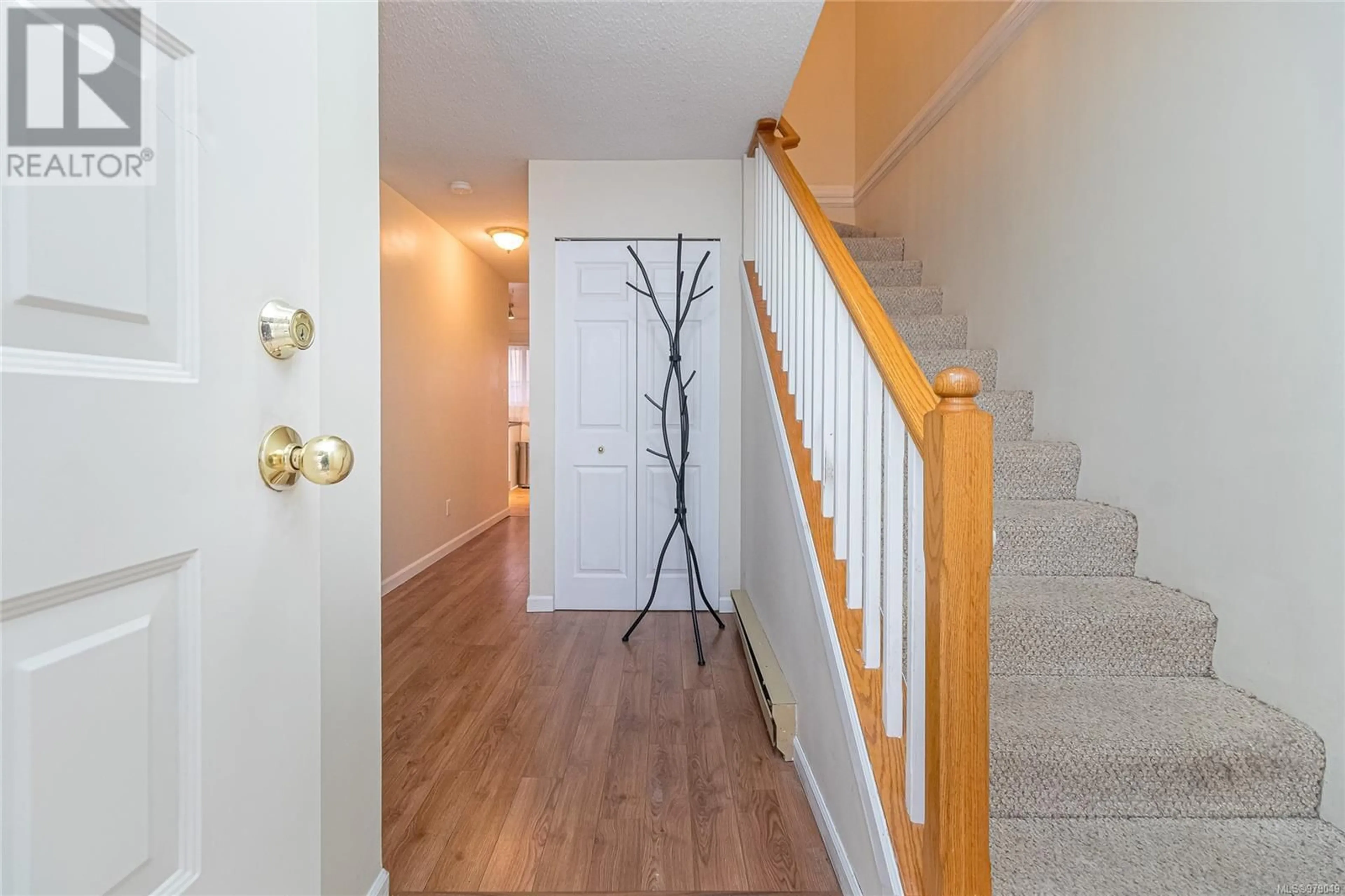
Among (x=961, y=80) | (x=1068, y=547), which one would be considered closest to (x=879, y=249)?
(x=961, y=80)

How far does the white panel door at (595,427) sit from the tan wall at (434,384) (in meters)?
1.14

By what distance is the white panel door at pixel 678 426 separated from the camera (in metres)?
3.40

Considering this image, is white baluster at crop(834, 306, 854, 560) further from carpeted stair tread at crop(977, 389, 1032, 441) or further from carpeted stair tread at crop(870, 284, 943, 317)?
carpeted stair tread at crop(870, 284, 943, 317)

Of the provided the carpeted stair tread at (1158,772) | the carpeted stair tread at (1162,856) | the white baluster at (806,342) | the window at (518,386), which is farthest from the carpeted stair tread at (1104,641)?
the window at (518,386)

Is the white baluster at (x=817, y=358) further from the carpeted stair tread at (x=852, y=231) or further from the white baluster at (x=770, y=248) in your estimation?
the carpeted stair tread at (x=852, y=231)

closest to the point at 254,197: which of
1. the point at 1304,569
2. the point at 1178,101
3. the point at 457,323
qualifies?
the point at 1304,569

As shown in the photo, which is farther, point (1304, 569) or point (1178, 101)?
point (1178, 101)

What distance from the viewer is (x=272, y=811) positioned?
1.98 ft

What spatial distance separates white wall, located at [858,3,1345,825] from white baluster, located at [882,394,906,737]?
962 mm

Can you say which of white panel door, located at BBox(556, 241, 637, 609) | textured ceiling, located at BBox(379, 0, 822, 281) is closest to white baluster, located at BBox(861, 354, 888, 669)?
textured ceiling, located at BBox(379, 0, 822, 281)

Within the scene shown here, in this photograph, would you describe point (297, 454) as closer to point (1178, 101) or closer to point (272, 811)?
point (272, 811)

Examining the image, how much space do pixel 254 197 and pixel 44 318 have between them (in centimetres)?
25

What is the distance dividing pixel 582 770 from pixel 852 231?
3.40 m

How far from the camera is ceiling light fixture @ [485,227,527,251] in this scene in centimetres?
445
